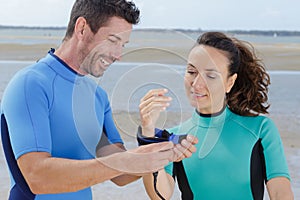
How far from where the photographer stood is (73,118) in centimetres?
147

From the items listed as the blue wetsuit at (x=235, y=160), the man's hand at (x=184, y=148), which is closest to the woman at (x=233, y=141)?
the blue wetsuit at (x=235, y=160)

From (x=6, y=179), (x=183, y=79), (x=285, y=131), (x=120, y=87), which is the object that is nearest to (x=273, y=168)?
(x=183, y=79)

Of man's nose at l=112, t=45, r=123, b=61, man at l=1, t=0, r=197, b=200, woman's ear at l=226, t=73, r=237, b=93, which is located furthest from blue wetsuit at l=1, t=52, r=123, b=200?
woman's ear at l=226, t=73, r=237, b=93

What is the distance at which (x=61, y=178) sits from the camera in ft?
4.33

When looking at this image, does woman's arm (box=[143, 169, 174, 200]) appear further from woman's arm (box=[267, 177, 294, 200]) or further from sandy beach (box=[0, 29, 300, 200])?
woman's arm (box=[267, 177, 294, 200])

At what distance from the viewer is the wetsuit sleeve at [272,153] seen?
1636 millimetres

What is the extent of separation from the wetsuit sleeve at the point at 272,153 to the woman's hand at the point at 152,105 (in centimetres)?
51

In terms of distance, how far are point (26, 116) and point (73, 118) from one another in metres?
0.15

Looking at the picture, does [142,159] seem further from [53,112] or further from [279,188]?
[279,188]

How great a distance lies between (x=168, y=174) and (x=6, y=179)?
243cm

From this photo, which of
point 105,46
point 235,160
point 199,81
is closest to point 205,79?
point 199,81

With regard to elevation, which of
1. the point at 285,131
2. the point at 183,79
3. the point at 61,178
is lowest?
the point at 285,131

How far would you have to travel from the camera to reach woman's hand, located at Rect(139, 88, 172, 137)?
1.24 metres

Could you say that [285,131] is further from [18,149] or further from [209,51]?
[18,149]
